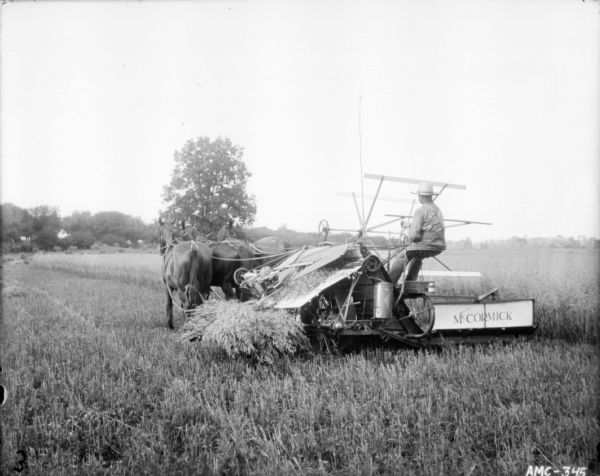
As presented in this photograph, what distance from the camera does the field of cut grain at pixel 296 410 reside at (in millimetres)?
3137

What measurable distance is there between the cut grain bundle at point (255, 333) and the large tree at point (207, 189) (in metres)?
21.7

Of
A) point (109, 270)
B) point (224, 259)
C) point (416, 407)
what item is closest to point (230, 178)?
point (109, 270)

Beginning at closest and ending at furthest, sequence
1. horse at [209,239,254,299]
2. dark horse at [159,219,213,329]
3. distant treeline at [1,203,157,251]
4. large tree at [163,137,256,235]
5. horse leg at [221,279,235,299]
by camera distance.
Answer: dark horse at [159,219,213,329] → horse at [209,239,254,299] → horse leg at [221,279,235,299] → large tree at [163,137,256,235] → distant treeline at [1,203,157,251]

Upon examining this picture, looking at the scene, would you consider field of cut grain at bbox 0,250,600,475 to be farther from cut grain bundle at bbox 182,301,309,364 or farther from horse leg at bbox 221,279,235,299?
horse leg at bbox 221,279,235,299

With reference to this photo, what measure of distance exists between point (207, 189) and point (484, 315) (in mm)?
23686

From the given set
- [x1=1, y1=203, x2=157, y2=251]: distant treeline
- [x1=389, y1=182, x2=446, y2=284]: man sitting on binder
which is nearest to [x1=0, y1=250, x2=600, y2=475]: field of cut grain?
[x1=389, y1=182, x2=446, y2=284]: man sitting on binder

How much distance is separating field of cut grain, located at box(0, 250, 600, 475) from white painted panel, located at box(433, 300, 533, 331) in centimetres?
37

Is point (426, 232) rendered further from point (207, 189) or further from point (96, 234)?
point (96, 234)

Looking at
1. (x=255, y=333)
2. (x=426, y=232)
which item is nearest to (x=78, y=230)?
(x=255, y=333)

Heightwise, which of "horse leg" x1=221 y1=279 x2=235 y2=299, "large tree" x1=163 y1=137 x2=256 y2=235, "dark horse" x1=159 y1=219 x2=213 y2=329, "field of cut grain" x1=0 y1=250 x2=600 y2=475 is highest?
"large tree" x1=163 y1=137 x2=256 y2=235

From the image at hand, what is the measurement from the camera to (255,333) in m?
5.23

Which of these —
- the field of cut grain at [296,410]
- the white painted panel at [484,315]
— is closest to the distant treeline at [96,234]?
the white painted panel at [484,315]

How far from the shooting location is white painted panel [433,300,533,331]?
633 centimetres

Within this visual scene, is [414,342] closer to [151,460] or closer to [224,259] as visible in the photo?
[151,460]
